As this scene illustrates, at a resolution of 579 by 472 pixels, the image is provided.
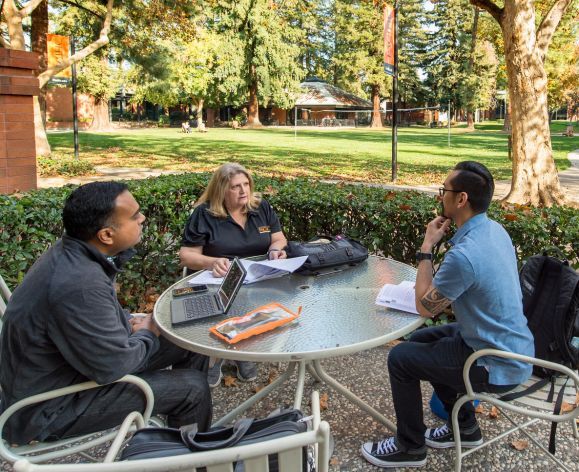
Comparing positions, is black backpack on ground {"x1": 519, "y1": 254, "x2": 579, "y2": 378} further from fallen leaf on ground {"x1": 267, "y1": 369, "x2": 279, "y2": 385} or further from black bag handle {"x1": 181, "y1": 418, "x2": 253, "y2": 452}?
fallen leaf on ground {"x1": 267, "y1": 369, "x2": 279, "y2": 385}

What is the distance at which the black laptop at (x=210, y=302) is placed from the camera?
252cm

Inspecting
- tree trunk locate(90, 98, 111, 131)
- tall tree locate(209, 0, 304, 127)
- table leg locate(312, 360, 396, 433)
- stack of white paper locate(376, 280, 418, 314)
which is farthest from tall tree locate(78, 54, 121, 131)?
stack of white paper locate(376, 280, 418, 314)

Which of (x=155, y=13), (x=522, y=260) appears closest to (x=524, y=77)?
(x=522, y=260)

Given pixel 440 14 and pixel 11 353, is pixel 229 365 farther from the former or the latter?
Result: pixel 440 14

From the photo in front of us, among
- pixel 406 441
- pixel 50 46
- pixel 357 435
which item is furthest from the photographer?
pixel 50 46

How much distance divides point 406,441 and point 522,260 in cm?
187

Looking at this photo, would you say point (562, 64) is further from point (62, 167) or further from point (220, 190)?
point (220, 190)

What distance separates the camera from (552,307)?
247 centimetres

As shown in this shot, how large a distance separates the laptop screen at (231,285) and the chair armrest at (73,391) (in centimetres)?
56

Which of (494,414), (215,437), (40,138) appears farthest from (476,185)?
(40,138)

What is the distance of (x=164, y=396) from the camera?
88.9 inches

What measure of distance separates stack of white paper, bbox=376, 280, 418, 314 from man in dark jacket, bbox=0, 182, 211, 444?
1.03 metres

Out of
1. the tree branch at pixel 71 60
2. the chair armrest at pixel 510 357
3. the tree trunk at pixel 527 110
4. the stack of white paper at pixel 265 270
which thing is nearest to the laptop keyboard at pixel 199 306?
the stack of white paper at pixel 265 270

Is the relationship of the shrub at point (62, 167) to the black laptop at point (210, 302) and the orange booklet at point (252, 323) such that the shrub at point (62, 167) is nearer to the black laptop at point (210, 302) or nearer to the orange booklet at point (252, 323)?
the black laptop at point (210, 302)
